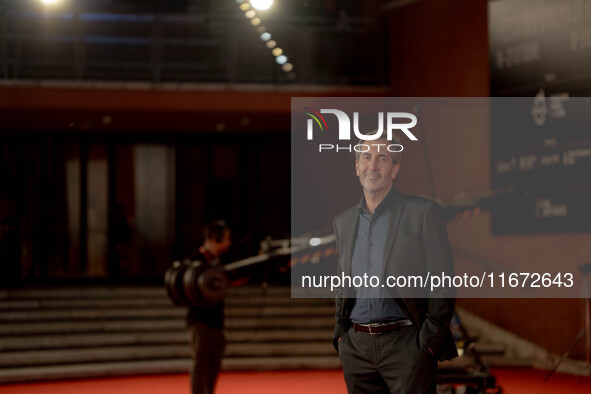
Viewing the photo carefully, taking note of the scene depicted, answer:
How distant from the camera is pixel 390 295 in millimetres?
3189

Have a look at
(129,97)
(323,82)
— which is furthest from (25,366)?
(323,82)

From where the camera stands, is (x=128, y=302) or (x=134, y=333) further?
(x=128, y=302)

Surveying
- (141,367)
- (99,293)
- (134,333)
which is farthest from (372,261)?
(99,293)

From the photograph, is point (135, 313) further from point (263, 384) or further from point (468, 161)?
point (468, 161)

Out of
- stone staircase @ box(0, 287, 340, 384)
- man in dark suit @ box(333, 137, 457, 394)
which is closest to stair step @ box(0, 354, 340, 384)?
stone staircase @ box(0, 287, 340, 384)

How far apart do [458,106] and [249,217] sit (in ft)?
15.9

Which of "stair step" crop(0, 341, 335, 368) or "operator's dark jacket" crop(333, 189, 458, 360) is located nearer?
"operator's dark jacket" crop(333, 189, 458, 360)

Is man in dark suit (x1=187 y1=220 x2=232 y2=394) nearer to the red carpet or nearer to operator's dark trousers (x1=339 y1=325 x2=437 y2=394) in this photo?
operator's dark trousers (x1=339 y1=325 x2=437 y2=394)

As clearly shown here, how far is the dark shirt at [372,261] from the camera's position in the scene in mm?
3209

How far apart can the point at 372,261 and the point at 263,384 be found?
18.6 feet

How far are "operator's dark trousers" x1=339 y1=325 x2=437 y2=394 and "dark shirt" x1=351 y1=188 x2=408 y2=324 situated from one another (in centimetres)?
8

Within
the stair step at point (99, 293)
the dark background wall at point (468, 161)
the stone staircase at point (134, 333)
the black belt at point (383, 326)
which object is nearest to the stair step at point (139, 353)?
the stone staircase at point (134, 333)

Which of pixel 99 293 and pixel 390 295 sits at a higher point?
pixel 390 295

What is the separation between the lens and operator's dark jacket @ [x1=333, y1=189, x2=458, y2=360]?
310 cm
